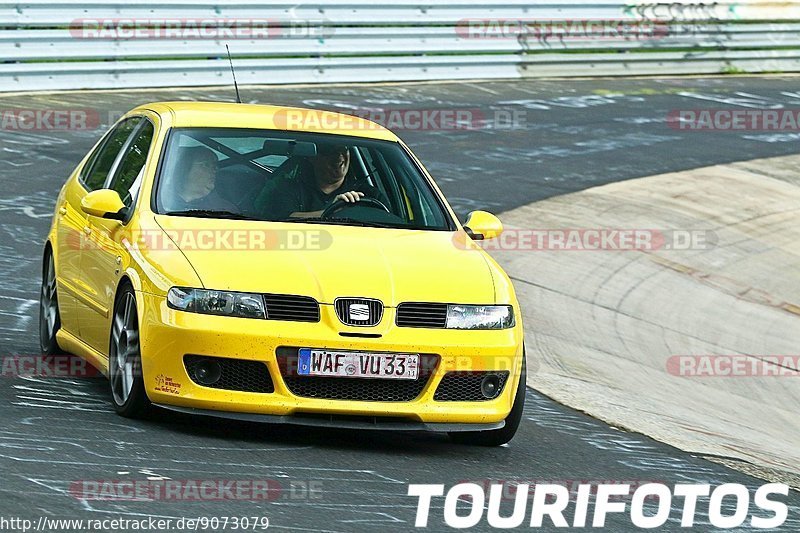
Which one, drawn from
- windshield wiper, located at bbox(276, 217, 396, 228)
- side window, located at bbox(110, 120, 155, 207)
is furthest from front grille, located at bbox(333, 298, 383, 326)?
side window, located at bbox(110, 120, 155, 207)

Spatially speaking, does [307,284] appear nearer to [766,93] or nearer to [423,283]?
[423,283]

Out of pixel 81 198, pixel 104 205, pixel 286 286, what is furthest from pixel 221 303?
pixel 81 198

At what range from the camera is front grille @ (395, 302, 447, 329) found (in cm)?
691

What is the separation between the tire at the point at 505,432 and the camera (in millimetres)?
7316

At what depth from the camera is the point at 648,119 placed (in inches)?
875

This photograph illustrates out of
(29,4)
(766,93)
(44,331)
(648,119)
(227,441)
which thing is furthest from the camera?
(766,93)

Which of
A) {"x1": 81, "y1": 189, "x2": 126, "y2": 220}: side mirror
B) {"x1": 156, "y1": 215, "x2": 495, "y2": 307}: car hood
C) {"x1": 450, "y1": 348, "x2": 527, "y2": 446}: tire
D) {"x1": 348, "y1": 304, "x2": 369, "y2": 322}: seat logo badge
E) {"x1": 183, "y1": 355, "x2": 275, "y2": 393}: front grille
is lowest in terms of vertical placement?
{"x1": 450, "y1": 348, "x2": 527, "y2": 446}: tire

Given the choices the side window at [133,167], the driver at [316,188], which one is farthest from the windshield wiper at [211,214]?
the side window at [133,167]

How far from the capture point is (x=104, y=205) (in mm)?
7535

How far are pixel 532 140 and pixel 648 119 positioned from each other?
293 centimetres

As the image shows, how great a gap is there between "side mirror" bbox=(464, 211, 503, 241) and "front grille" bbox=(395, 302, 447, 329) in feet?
4.09

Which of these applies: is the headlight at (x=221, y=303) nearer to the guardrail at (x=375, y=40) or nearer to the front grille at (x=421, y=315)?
the front grille at (x=421, y=315)

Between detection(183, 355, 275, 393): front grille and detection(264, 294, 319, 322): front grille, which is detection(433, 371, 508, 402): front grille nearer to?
detection(264, 294, 319, 322): front grille

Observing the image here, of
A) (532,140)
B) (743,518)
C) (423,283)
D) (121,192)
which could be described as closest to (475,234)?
(423,283)
